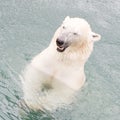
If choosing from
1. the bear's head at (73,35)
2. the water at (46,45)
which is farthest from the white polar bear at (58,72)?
the water at (46,45)

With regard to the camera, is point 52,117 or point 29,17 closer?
point 52,117

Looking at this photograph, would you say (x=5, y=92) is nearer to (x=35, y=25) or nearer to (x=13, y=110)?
(x=13, y=110)

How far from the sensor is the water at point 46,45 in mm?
7656

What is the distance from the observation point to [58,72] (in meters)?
7.45

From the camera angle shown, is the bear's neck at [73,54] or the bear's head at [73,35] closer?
the bear's head at [73,35]

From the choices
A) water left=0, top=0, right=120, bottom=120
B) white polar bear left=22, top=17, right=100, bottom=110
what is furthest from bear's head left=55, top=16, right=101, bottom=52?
water left=0, top=0, right=120, bottom=120

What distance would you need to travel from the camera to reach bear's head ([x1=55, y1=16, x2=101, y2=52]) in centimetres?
712

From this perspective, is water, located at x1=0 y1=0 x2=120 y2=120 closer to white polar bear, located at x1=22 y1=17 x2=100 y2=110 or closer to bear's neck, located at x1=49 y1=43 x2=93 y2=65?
white polar bear, located at x1=22 y1=17 x2=100 y2=110

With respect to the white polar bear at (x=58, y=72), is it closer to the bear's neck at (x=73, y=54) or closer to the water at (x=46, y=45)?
the bear's neck at (x=73, y=54)

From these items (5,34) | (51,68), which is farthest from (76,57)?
(5,34)

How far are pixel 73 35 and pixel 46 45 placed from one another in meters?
1.74

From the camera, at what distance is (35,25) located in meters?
9.59

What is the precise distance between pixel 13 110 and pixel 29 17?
2.86 m

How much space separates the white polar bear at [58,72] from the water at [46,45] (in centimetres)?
18
